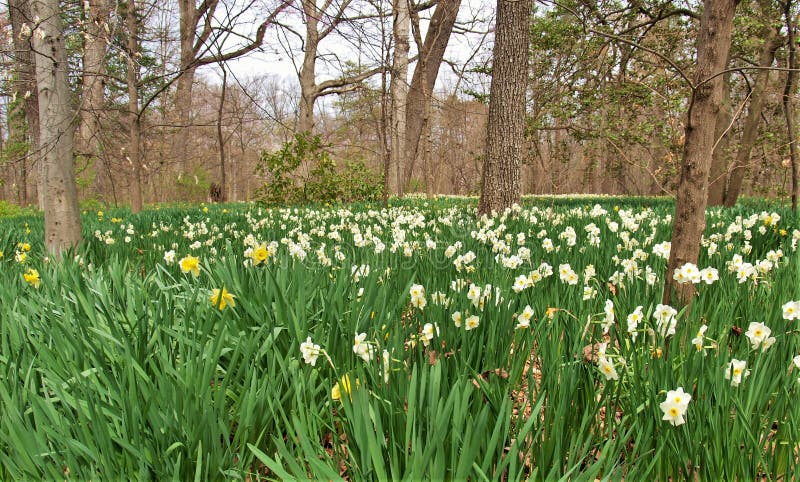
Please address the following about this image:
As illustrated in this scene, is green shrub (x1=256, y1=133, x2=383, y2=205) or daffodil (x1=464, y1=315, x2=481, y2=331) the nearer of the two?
daffodil (x1=464, y1=315, x2=481, y2=331)

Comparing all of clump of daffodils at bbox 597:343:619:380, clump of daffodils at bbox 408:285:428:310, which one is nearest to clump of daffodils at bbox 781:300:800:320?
clump of daffodils at bbox 597:343:619:380

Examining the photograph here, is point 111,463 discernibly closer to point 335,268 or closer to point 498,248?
point 335,268

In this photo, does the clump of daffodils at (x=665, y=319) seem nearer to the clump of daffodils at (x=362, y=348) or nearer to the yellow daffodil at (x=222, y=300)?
the clump of daffodils at (x=362, y=348)

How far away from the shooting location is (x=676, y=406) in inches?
47.6

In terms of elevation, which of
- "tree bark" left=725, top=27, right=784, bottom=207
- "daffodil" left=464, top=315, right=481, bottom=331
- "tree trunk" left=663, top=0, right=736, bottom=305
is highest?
"tree bark" left=725, top=27, right=784, bottom=207

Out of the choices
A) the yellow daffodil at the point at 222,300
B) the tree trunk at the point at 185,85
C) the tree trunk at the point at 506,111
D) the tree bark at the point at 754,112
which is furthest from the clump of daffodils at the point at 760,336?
the tree trunk at the point at 185,85

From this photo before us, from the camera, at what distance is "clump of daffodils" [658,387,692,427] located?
1193 millimetres

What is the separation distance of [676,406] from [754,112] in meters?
11.8

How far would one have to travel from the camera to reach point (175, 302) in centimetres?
218

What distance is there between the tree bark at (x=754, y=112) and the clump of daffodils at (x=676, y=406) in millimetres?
9500

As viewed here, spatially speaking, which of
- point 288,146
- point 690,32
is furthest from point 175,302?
point 690,32

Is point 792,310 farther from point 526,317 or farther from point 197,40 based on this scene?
point 197,40

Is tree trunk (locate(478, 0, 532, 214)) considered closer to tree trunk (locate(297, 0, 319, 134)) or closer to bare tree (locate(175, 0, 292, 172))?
bare tree (locate(175, 0, 292, 172))

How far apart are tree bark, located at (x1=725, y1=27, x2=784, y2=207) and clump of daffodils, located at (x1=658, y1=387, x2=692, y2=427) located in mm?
9500
